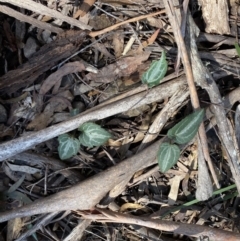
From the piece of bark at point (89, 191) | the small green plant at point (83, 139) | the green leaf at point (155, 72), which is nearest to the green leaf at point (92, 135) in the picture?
the small green plant at point (83, 139)

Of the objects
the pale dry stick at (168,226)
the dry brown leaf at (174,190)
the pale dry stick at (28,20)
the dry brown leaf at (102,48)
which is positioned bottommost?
the pale dry stick at (168,226)

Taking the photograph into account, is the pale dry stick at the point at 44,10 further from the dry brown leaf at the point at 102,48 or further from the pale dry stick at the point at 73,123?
the pale dry stick at the point at 73,123

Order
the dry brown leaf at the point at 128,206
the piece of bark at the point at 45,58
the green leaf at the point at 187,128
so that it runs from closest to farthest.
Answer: the green leaf at the point at 187,128, the piece of bark at the point at 45,58, the dry brown leaf at the point at 128,206

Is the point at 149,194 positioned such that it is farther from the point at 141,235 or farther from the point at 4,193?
the point at 4,193

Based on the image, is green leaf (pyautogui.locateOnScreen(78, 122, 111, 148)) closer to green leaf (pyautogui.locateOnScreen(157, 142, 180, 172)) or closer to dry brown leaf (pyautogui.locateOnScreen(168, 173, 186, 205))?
green leaf (pyautogui.locateOnScreen(157, 142, 180, 172))

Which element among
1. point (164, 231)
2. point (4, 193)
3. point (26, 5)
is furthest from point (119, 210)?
point (26, 5)

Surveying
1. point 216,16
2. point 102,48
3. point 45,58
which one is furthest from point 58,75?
point 216,16

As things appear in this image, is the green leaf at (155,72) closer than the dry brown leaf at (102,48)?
Yes

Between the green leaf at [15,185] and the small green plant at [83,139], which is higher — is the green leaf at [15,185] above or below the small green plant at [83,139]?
below
